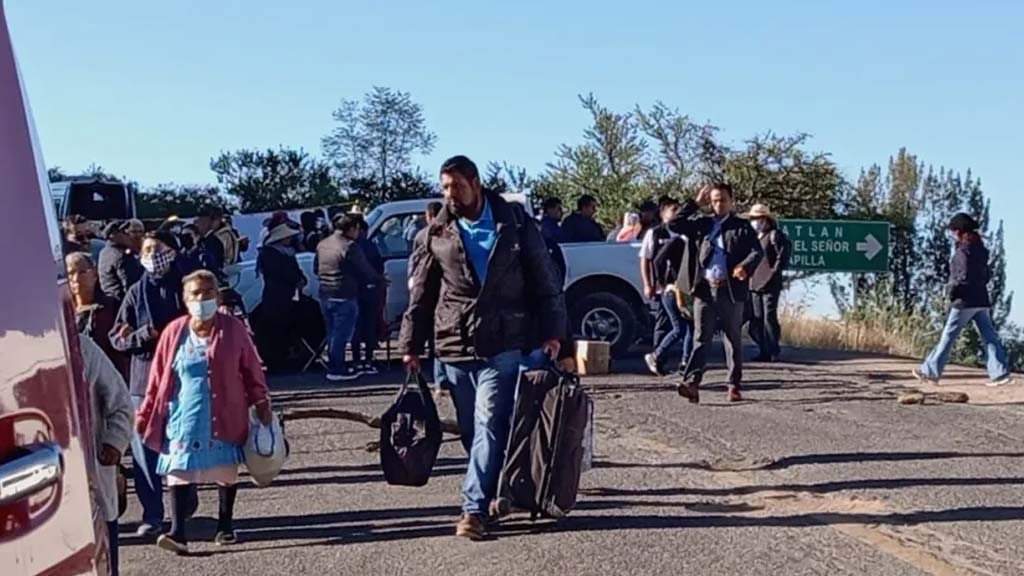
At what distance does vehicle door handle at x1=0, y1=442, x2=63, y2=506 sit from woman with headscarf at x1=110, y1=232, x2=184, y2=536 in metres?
5.04

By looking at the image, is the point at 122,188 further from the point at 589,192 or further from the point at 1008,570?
the point at 1008,570

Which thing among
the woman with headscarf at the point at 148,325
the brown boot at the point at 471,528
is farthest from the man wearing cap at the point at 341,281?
the brown boot at the point at 471,528

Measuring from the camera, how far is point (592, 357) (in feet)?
44.5

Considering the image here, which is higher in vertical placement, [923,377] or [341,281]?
[341,281]

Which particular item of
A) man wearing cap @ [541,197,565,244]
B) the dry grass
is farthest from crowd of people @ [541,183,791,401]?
the dry grass

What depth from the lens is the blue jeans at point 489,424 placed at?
6680 millimetres

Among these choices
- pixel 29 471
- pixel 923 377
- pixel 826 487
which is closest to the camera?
pixel 29 471

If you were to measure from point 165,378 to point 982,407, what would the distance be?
7.13m

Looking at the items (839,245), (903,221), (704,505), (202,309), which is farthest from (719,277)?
(903,221)

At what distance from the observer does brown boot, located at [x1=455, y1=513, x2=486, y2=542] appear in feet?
21.9

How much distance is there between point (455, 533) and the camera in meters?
6.90

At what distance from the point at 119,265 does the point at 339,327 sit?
12.8 ft

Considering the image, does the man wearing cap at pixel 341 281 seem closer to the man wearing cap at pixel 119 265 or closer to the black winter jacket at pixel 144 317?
the man wearing cap at pixel 119 265

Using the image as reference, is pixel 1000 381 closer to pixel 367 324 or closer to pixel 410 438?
pixel 367 324
